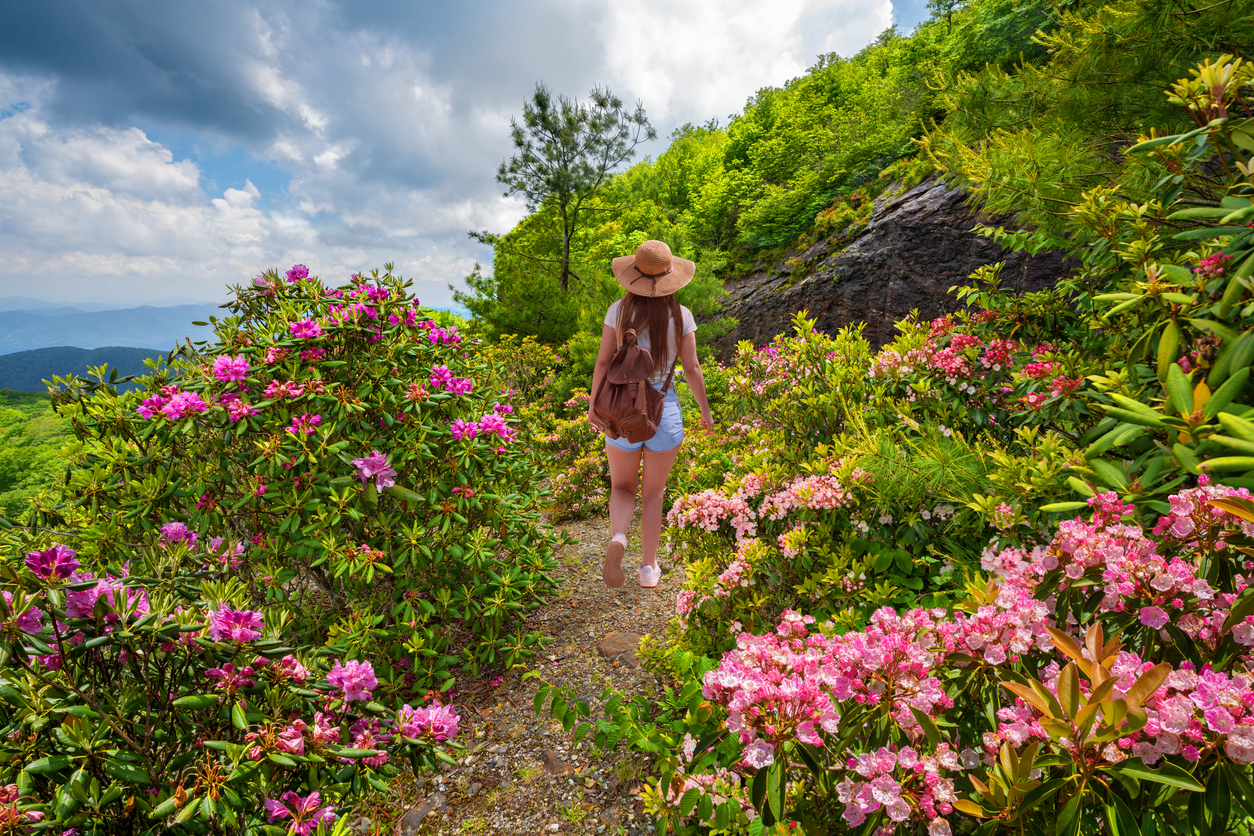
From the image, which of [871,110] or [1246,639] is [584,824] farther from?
[871,110]

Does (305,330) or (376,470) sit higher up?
(305,330)

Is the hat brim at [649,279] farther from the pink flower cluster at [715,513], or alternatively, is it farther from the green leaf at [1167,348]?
the green leaf at [1167,348]

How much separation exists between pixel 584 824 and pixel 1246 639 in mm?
1911

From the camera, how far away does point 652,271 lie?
2.87 meters

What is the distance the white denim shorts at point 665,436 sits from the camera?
120 inches

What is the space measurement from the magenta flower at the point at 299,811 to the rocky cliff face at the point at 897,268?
28.1 ft

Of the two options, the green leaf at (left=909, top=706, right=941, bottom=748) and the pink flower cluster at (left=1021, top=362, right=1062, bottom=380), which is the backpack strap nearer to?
the pink flower cluster at (left=1021, top=362, right=1062, bottom=380)

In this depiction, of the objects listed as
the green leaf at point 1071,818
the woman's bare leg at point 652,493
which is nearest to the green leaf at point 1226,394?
the green leaf at point 1071,818

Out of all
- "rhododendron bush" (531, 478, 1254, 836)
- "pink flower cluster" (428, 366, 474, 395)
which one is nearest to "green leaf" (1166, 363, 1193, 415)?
"rhododendron bush" (531, 478, 1254, 836)

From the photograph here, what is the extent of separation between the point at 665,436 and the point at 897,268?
8.24 meters

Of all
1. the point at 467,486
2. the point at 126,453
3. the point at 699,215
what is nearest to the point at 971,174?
the point at 467,486

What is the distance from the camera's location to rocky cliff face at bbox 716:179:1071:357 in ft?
25.8

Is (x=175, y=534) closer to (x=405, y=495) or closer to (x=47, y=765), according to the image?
(x=405, y=495)

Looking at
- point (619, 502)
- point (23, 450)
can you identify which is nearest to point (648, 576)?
point (619, 502)
